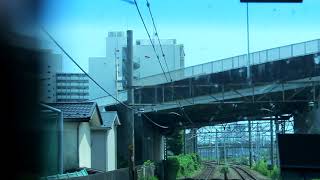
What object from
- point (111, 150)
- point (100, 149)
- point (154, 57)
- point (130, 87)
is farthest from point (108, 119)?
point (154, 57)

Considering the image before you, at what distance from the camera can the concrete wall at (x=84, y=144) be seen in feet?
87.9

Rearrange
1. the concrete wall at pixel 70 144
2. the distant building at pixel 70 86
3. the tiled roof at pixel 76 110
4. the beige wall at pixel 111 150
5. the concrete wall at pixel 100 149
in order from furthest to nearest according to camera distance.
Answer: the beige wall at pixel 111 150 < the concrete wall at pixel 100 149 < the tiled roof at pixel 76 110 < the concrete wall at pixel 70 144 < the distant building at pixel 70 86

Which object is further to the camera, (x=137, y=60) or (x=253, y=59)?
(x=137, y=60)

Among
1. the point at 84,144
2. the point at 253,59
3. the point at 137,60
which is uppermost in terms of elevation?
the point at 137,60

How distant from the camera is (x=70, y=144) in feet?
85.3

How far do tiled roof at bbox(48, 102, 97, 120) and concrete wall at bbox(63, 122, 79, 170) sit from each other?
40 cm

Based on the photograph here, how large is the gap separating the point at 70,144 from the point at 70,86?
3.52 metres

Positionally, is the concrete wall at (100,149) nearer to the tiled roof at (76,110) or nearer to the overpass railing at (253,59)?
the tiled roof at (76,110)

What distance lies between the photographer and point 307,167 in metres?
16.1

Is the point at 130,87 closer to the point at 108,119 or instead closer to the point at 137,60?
the point at 108,119

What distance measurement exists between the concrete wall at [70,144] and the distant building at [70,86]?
1.84 meters

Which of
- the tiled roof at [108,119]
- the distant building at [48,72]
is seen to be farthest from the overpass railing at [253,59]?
the distant building at [48,72]

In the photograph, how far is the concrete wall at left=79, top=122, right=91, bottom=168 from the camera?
26781mm

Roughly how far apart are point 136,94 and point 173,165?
578 inches
